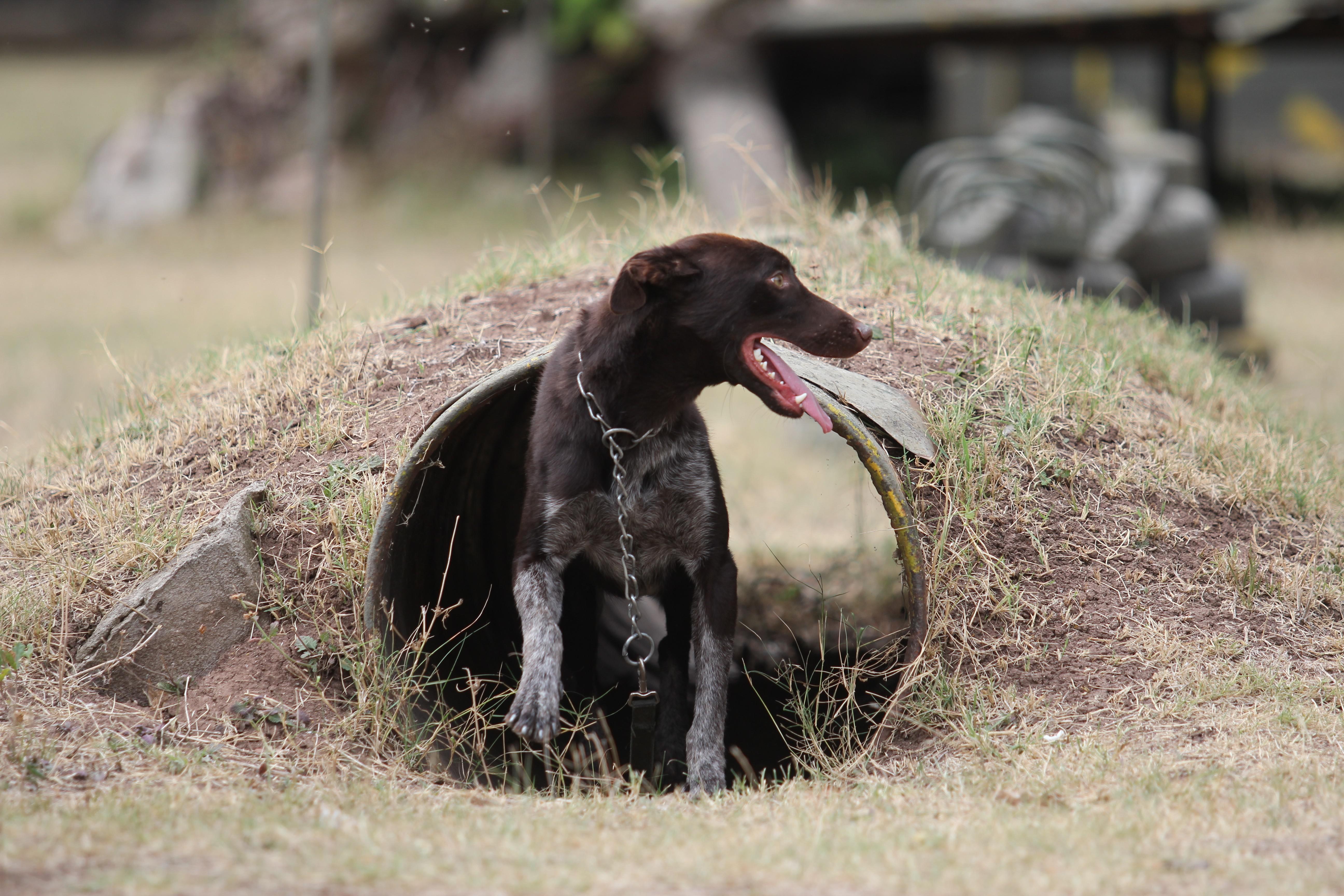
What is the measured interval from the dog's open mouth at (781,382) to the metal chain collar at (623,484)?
473 millimetres

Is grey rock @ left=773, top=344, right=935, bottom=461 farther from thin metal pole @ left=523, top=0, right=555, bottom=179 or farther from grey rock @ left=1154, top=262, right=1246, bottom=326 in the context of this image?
thin metal pole @ left=523, top=0, right=555, bottom=179

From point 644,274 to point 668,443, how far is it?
2.36ft

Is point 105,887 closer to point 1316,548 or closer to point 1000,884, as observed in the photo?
point 1000,884

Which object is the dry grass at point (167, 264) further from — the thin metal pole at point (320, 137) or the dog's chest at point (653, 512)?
the dog's chest at point (653, 512)

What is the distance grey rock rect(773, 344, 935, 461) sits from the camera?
4.66 m

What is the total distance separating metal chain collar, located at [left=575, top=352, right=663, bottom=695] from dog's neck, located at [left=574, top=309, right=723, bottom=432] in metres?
0.02

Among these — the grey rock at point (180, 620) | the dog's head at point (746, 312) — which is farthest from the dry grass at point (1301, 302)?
the grey rock at point (180, 620)

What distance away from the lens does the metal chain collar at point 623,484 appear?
430cm

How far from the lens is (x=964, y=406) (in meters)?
5.09

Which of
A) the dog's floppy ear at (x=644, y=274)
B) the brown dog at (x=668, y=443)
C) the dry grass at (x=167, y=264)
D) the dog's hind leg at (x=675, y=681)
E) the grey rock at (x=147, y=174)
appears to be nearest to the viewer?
the dog's floppy ear at (x=644, y=274)

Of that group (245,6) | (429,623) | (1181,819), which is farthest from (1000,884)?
(245,6)

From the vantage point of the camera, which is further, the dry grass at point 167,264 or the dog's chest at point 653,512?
the dry grass at point 167,264

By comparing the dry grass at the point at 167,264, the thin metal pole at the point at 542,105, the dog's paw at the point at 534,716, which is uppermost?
the thin metal pole at the point at 542,105

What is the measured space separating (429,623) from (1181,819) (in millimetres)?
3011
